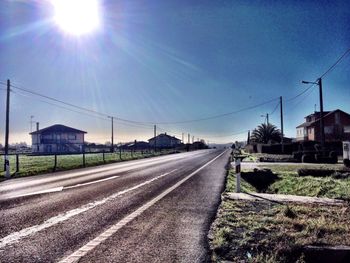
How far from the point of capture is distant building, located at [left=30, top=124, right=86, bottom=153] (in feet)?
299

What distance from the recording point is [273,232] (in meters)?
4.99

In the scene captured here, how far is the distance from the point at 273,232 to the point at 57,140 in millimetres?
93614

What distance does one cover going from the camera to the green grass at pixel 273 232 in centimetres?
→ 417

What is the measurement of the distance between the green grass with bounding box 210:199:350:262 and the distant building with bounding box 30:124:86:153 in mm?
90558

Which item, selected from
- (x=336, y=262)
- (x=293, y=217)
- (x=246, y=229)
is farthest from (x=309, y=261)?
(x=293, y=217)

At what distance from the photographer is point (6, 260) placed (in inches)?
155

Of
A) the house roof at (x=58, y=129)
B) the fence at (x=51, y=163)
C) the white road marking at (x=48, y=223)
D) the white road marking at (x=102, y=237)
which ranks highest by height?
the house roof at (x=58, y=129)

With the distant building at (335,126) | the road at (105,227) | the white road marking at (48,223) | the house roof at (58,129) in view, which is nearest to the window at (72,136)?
the house roof at (58,129)

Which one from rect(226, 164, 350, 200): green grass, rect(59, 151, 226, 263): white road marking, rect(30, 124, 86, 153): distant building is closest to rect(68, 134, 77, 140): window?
rect(30, 124, 86, 153): distant building

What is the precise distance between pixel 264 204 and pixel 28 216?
5007 millimetres

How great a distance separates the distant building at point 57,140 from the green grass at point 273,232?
297 feet

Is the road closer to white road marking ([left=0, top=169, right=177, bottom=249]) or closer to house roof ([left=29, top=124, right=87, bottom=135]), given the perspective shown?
white road marking ([left=0, top=169, right=177, bottom=249])

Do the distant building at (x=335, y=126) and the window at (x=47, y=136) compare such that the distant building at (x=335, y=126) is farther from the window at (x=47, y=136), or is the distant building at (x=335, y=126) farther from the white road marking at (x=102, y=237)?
the window at (x=47, y=136)

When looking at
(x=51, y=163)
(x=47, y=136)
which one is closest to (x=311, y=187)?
(x=51, y=163)
